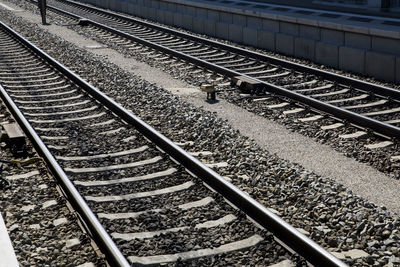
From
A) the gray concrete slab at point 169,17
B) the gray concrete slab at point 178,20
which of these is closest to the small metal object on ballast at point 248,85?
the gray concrete slab at point 178,20

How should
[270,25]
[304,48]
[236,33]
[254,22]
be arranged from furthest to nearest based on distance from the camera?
[236,33] → [254,22] → [270,25] → [304,48]

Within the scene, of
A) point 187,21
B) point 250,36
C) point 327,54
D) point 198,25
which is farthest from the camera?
Answer: point 187,21

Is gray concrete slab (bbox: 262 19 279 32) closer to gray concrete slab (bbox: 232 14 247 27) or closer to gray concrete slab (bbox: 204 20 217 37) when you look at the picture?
gray concrete slab (bbox: 232 14 247 27)

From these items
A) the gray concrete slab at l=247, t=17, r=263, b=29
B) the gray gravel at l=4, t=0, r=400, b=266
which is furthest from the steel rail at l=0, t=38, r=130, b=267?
the gray concrete slab at l=247, t=17, r=263, b=29

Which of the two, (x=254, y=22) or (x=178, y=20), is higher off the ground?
(x=254, y=22)

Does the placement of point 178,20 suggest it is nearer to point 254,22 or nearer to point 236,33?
point 236,33

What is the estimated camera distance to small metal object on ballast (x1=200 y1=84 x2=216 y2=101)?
12.4 meters

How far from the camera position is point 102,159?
8773mm

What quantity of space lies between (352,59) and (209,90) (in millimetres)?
4297

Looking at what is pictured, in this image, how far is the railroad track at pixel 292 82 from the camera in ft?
35.1

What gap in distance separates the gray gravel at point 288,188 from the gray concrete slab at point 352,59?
187 inches

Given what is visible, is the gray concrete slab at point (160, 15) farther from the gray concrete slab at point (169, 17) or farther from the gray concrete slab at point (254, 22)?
the gray concrete slab at point (254, 22)

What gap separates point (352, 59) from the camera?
49.1 ft

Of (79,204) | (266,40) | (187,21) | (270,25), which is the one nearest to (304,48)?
(266,40)
